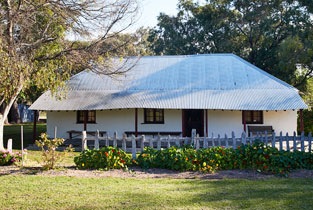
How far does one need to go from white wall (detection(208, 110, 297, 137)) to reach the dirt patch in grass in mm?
9965

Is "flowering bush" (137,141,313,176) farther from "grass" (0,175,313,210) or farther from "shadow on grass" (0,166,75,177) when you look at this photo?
"shadow on grass" (0,166,75,177)

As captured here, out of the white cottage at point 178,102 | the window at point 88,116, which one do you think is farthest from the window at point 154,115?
→ the window at point 88,116

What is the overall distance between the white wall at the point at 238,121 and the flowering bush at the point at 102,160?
10592 millimetres

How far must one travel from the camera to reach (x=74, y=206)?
602 cm

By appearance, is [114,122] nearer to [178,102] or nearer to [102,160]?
[178,102]

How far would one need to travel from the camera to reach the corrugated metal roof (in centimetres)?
1773

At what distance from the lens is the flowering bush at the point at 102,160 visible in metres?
9.55

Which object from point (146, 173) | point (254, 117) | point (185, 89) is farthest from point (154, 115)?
point (146, 173)

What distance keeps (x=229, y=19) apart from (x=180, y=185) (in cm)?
2650

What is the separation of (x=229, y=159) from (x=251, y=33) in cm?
2318

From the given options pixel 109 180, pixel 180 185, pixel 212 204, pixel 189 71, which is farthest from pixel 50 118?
pixel 212 204

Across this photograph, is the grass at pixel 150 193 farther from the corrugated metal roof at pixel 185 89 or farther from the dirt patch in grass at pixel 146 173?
the corrugated metal roof at pixel 185 89

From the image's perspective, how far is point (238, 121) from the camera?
63.0ft

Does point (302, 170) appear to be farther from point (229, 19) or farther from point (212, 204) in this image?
point (229, 19)
